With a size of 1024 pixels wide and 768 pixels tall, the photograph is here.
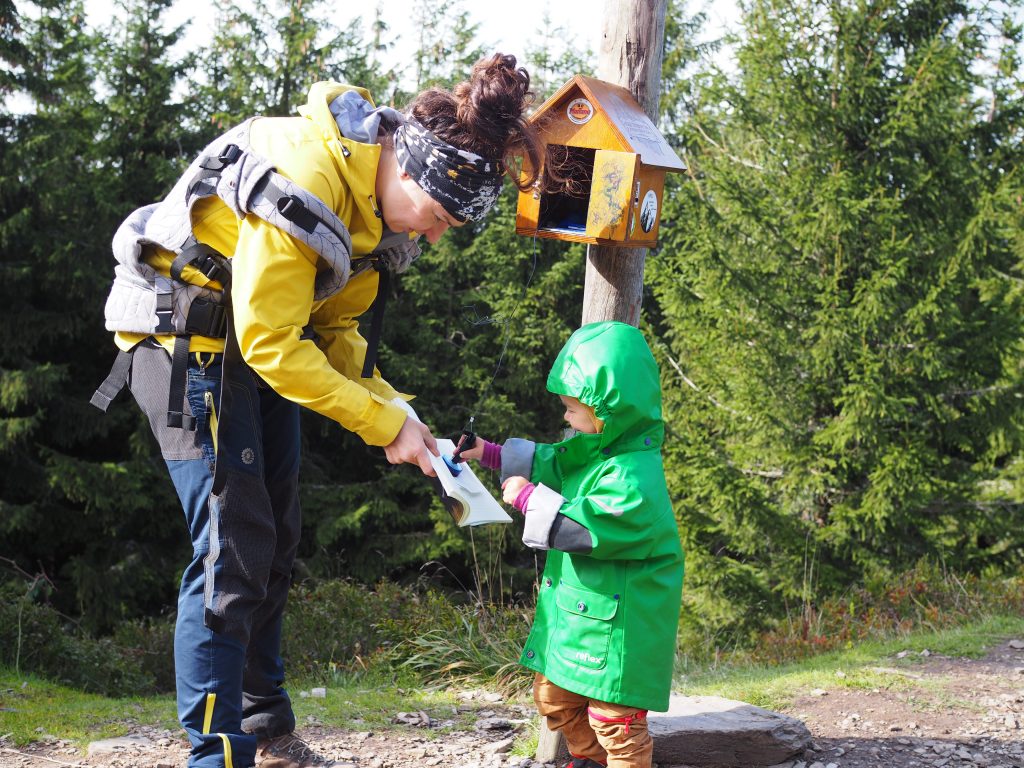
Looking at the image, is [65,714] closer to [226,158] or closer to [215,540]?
[215,540]

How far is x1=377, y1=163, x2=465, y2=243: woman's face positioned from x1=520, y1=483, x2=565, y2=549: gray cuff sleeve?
2.33 ft

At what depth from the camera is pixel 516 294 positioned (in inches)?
543

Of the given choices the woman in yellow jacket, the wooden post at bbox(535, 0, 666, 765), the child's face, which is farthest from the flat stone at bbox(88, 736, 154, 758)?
the child's face

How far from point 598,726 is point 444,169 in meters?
1.50

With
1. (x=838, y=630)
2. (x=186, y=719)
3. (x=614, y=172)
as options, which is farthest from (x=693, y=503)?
(x=186, y=719)

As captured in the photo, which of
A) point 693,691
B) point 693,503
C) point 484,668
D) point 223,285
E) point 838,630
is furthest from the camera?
point 693,503

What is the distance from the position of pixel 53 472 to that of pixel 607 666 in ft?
35.2

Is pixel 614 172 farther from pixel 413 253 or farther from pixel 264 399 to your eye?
pixel 264 399

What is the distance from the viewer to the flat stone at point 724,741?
127 inches

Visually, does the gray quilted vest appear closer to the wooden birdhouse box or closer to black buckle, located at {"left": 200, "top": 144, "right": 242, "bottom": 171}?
black buckle, located at {"left": 200, "top": 144, "right": 242, "bottom": 171}

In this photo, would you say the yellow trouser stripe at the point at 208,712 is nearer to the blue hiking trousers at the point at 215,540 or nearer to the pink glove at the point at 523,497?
the blue hiking trousers at the point at 215,540

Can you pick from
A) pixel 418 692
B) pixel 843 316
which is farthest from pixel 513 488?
pixel 843 316

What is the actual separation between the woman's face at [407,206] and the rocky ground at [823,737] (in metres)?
1.80

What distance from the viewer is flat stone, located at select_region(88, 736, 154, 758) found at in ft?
11.3
